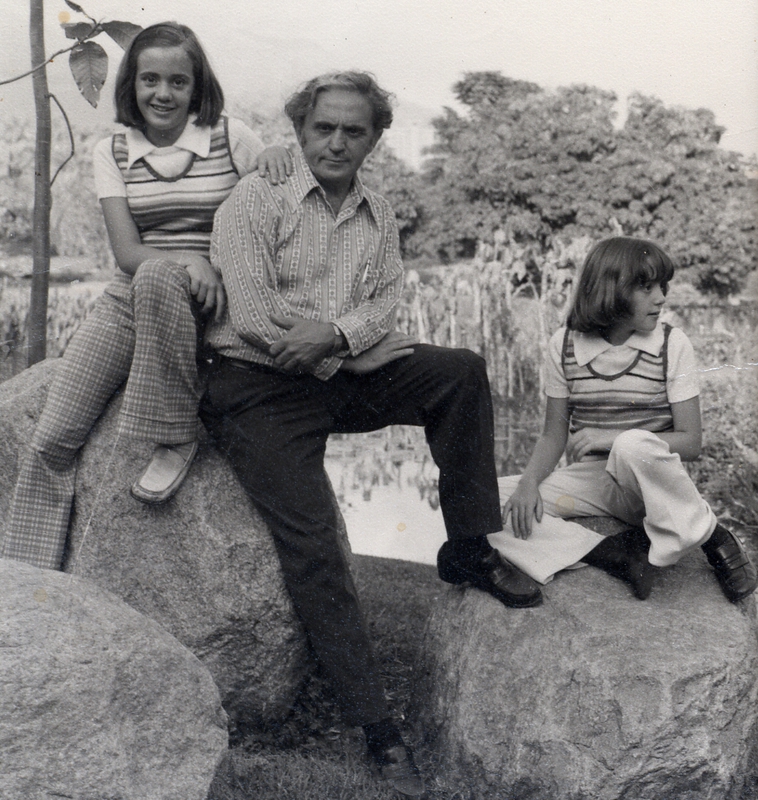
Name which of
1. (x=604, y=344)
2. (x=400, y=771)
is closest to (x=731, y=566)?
(x=604, y=344)

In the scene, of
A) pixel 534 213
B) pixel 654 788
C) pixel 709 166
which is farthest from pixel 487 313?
pixel 654 788

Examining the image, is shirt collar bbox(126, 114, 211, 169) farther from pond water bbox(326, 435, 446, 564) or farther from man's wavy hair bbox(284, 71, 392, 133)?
pond water bbox(326, 435, 446, 564)

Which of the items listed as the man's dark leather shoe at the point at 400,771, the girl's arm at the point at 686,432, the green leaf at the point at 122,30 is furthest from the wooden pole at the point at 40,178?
the girl's arm at the point at 686,432

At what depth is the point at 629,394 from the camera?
11.7ft

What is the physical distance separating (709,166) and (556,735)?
4.11 meters

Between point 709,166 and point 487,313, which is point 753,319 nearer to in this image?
point 709,166

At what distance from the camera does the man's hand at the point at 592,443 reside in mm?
3574

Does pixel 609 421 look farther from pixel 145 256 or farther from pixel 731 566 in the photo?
pixel 145 256

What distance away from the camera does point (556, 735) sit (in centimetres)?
311

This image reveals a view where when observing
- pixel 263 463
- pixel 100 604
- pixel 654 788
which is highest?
pixel 263 463

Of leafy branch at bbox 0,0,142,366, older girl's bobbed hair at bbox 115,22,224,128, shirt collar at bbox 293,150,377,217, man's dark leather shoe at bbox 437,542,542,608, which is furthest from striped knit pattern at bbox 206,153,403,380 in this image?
leafy branch at bbox 0,0,142,366

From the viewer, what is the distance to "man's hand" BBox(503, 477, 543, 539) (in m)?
3.48

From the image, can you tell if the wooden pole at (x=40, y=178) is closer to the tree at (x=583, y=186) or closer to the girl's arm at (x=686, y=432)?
the tree at (x=583, y=186)

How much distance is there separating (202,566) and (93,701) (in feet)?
3.40
